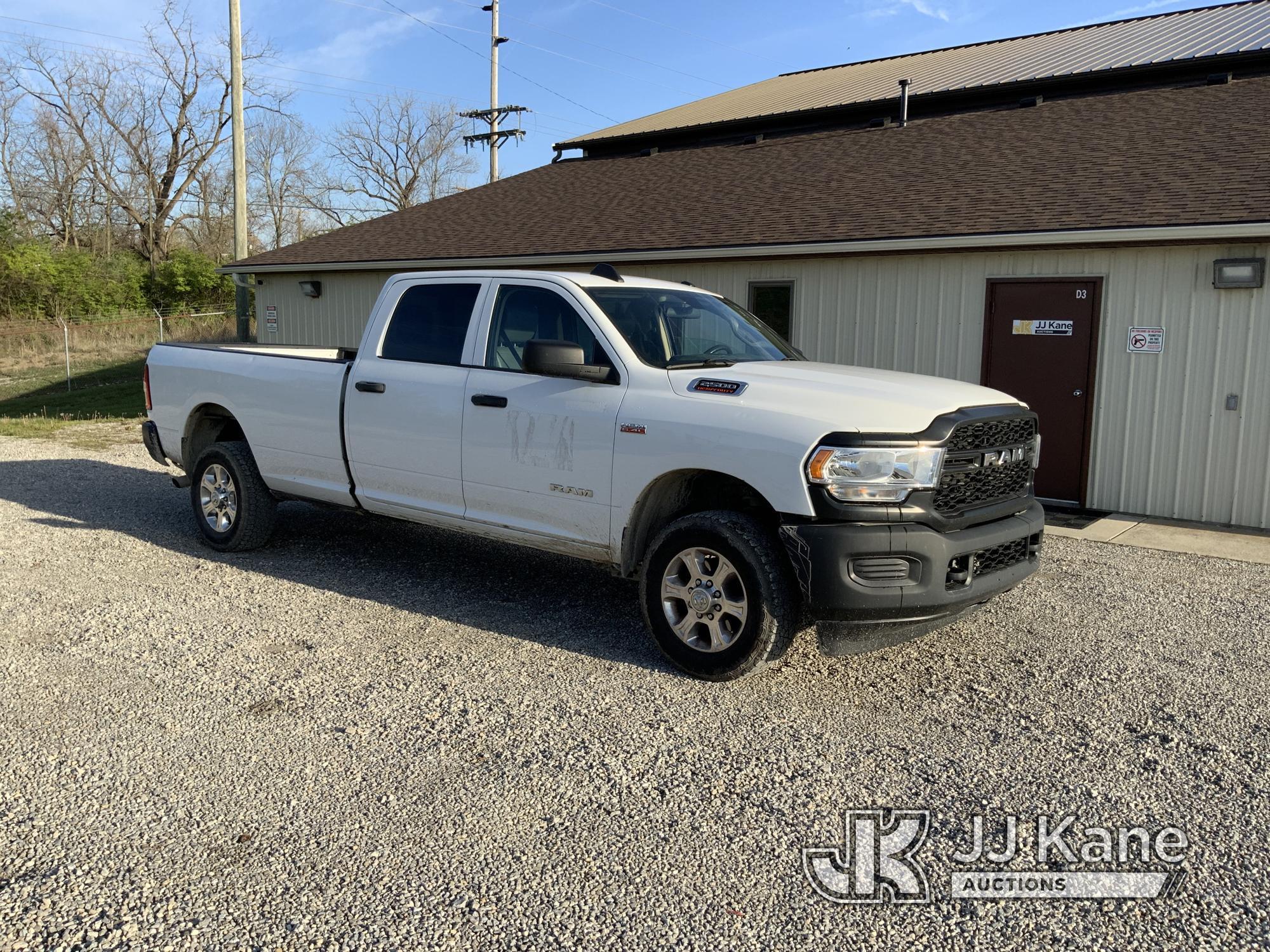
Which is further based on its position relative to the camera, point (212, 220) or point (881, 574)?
point (212, 220)

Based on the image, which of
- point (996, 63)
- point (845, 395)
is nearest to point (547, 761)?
point (845, 395)

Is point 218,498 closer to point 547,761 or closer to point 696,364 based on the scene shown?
point 696,364

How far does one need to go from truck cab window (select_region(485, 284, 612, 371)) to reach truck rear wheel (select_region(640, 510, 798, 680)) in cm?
141

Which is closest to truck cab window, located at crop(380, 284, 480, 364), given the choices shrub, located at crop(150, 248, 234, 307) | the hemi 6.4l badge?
the hemi 6.4l badge

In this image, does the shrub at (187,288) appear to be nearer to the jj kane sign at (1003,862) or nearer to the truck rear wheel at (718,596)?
the truck rear wheel at (718,596)

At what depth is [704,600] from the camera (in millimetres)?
4898

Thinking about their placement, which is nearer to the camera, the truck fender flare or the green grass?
the truck fender flare

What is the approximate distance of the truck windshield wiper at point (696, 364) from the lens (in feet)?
17.8

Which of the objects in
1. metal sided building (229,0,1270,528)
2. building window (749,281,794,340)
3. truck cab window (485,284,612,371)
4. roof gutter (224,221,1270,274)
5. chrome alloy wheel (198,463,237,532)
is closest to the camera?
truck cab window (485,284,612,371)

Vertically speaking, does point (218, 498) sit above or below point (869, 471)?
below

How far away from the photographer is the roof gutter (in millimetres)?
8945

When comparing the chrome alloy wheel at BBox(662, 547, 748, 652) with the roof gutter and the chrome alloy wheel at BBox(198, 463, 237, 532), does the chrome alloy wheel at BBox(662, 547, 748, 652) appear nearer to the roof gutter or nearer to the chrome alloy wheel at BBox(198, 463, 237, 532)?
the chrome alloy wheel at BBox(198, 463, 237, 532)

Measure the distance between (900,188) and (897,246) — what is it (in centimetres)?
200

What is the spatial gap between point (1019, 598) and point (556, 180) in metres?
13.9
